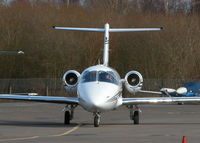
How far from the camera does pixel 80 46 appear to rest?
53312mm

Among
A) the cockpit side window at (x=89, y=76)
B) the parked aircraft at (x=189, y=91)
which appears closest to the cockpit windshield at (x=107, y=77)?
the cockpit side window at (x=89, y=76)

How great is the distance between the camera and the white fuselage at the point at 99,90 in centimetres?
2000

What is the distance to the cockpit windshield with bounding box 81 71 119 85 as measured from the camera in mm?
21156

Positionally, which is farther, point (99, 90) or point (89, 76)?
point (89, 76)

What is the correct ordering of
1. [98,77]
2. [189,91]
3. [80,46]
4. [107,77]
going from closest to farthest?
[98,77] → [107,77] → [189,91] → [80,46]

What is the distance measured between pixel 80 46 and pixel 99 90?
33114 millimetres

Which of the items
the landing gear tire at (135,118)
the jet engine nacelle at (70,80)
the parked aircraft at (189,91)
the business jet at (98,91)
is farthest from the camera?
the parked aircraft at (189,91)

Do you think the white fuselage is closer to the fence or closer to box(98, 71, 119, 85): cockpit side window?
box(98, 71, 119, 85): cockpit side window

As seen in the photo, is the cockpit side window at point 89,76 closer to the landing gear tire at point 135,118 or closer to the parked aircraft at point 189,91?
the landing gear tire at point 135,118

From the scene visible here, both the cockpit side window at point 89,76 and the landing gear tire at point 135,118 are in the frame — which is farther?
the landing gear tire at point 135,118

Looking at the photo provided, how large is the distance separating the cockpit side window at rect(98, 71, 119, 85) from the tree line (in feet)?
96.1

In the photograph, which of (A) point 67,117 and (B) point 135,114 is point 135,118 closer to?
(B) point 135,114

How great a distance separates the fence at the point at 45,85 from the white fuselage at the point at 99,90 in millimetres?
27460

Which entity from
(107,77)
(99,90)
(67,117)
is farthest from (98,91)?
(67,117)
